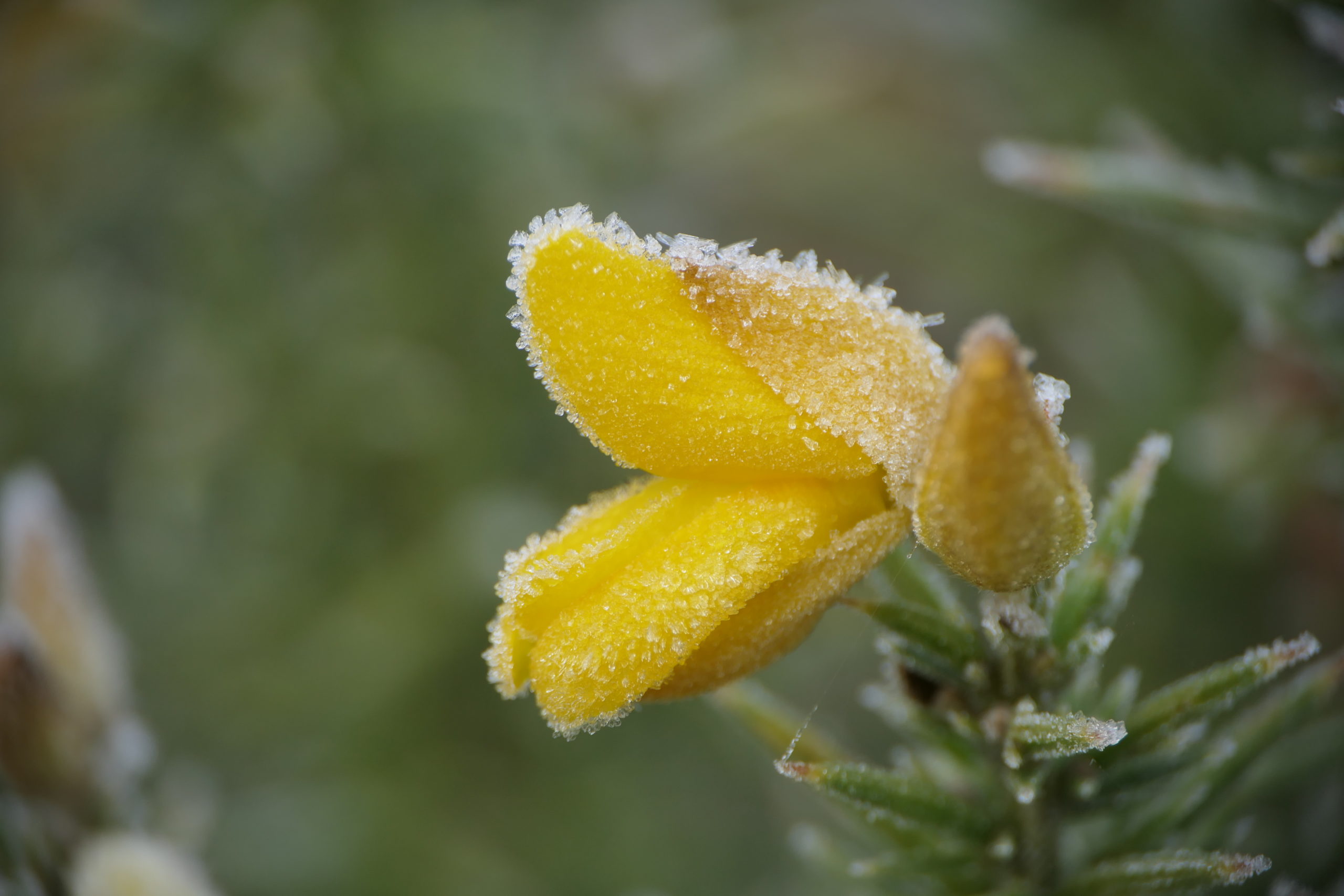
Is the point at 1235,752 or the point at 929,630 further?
the point at 1235,752

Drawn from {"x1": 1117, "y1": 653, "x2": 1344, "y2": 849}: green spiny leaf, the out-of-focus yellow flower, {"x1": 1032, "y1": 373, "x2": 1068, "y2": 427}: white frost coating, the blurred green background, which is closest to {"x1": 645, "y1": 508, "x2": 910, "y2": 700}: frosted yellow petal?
{"x1": 1032, "y1": 373, "x2": 1068, "y2": 427}: white frost coating

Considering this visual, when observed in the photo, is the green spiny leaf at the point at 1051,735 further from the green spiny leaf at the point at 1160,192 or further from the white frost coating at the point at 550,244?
the green spiny leaf at the point at 1160,192

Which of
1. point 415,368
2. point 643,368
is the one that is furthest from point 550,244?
point 415,368

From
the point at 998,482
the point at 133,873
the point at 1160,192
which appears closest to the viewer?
the point at 998,482

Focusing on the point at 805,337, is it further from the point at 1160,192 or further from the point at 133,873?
the point at 133,873

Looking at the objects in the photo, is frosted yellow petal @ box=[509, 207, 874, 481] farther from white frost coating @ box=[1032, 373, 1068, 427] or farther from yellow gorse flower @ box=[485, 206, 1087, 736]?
white frost coating @ box=[1032, 373, 1068, 427]

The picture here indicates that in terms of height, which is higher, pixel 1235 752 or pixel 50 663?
pixel 50 663

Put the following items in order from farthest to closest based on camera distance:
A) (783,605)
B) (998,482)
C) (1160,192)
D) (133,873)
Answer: (1160,192)
(133,873)
(783,605)
(998,482)

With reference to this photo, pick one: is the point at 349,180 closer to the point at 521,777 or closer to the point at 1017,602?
the point at 521,777
